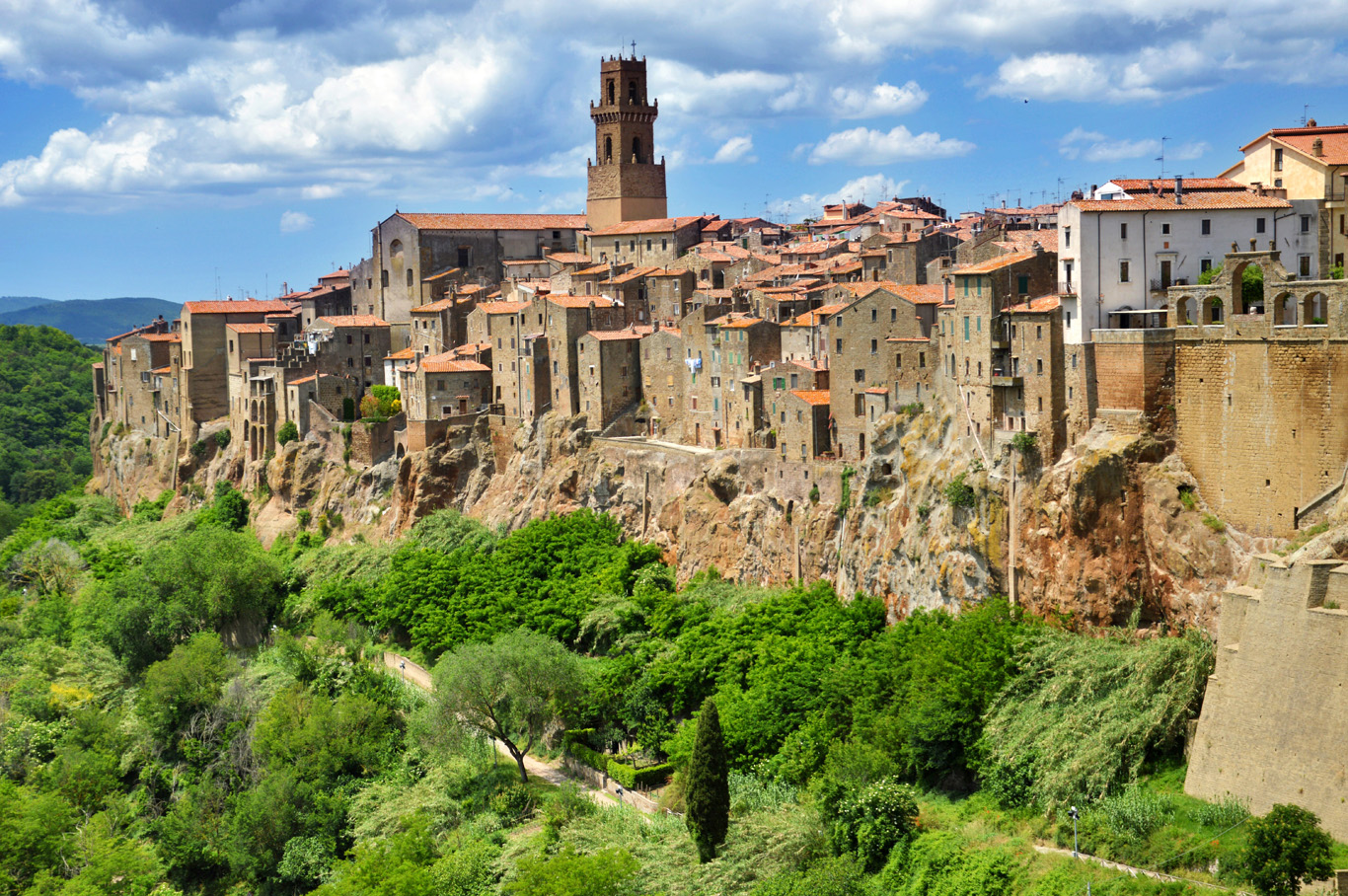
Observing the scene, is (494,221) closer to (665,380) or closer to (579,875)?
(665,380)

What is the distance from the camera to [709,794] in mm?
41625

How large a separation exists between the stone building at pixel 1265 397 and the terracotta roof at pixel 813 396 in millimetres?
16145

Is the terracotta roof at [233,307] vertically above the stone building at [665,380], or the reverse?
the terracotta roof at [233,307]

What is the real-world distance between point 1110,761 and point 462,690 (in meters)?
22.7

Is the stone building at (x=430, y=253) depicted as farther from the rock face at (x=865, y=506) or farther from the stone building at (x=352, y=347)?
the rock face at (x=865, y=506)

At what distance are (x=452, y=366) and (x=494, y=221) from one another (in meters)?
18.0

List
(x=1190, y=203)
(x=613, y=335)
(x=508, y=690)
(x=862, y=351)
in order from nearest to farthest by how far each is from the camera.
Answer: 1. (x=1190, y=203)
2. (x=508, y=690)
3. (x=862, y=351)
4. (x=613, y=335)

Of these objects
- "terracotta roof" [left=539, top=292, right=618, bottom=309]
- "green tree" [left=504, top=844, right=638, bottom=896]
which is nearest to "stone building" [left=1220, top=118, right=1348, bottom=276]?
"green tree" [left=504, top=844, right=638, bottom=896]

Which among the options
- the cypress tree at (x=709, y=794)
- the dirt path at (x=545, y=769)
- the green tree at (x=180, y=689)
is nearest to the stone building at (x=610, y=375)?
the dirt path at (x=545, y=769)

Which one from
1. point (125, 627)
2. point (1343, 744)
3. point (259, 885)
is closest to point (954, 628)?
point (1343, 744)

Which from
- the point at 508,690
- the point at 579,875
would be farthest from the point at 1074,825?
the point at 508,690

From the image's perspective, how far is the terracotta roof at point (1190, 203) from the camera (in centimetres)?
4469

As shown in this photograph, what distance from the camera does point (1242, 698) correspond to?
36.0 m

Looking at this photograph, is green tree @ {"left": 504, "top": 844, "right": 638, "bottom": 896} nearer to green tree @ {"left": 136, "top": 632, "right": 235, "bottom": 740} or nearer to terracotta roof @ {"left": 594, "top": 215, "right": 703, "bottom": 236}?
green tree @ {"left": 136, "top": 632, "right": 235, "bottom": 740}
